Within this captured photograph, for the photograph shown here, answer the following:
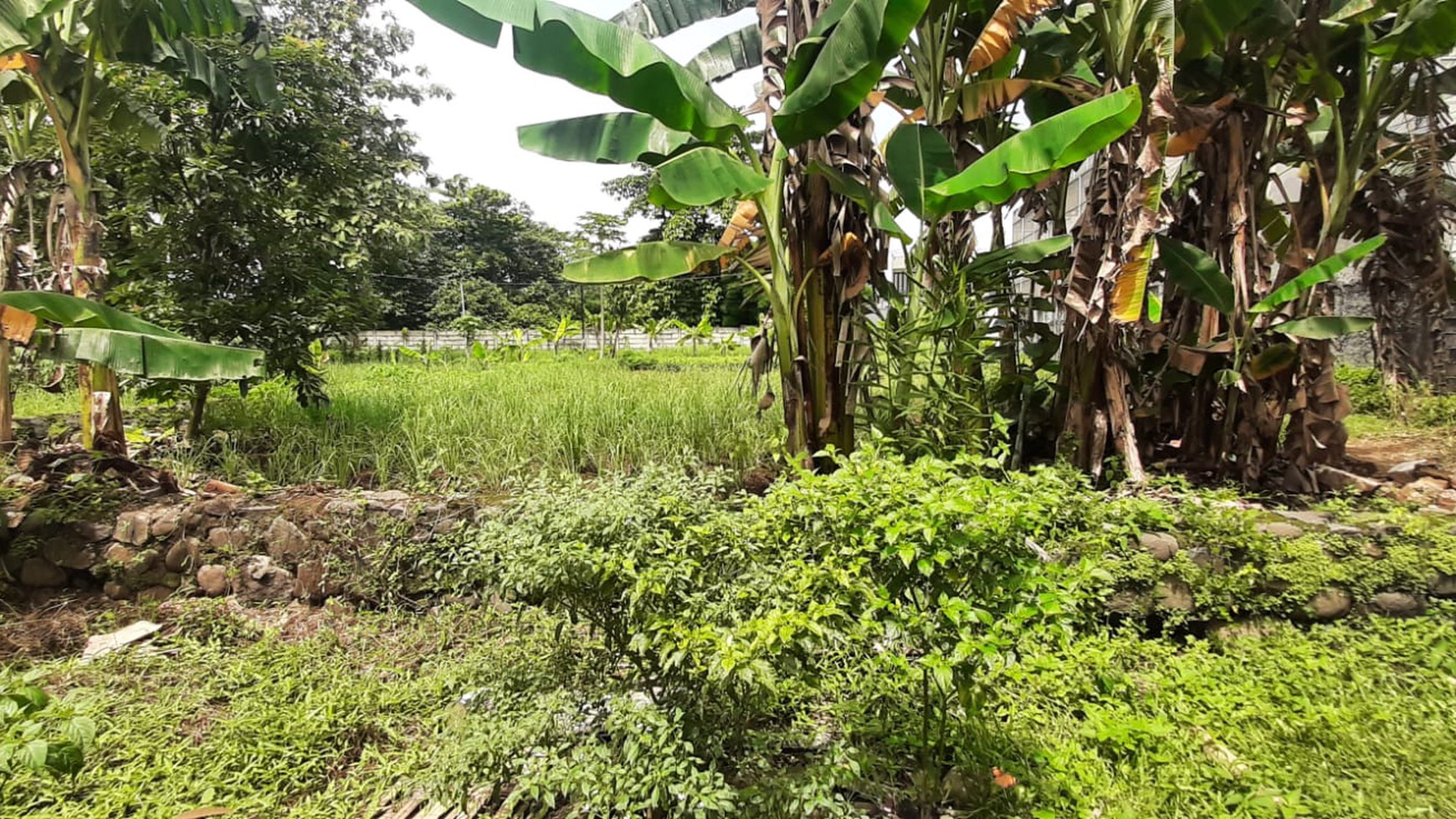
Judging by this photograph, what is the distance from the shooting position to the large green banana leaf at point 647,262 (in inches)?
128

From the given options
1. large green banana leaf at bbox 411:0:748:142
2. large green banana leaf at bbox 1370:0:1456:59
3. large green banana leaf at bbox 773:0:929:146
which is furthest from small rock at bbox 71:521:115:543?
large green banana leaf at bbox 1370:0:1456:59

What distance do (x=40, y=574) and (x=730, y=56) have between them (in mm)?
4972

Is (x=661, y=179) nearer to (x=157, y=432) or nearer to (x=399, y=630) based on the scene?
(x=399, y=630)

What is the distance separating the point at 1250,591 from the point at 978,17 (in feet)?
10.9

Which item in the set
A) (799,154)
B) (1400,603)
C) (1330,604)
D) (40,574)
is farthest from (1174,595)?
(40,574)

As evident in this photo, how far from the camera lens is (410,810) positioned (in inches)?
73.6

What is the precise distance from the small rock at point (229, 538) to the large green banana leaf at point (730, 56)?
3.91 m

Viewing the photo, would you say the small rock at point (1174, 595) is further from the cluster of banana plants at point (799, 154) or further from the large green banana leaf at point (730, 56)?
the large green banana leaf at point (730, 56)

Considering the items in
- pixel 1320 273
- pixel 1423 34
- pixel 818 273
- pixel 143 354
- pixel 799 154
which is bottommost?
pixel 143 354

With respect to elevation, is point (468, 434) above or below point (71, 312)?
below

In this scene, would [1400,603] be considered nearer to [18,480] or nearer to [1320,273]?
[1320,273]

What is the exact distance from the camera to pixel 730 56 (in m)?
4.25

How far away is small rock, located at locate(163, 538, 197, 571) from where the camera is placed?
3.17 m

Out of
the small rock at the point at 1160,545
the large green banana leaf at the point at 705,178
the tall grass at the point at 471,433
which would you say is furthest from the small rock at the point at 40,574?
the small rock at the point at 1160,545
